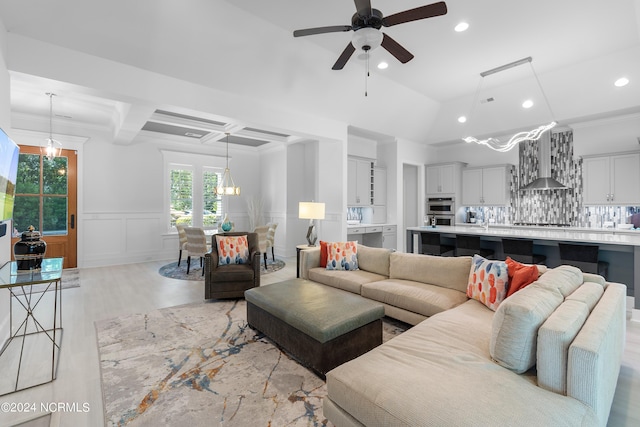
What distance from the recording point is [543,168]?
658 cm

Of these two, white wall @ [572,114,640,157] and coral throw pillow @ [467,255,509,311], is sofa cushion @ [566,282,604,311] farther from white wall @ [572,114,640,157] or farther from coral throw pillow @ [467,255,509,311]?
white wall @ [572,114,640,157]

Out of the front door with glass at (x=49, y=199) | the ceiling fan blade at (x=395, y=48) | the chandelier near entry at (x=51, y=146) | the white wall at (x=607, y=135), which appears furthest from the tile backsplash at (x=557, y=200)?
the front door with glass at (x=49, y=199)

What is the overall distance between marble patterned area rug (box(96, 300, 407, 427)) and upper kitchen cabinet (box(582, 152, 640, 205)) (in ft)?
17.4

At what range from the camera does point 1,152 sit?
2488 millimetres

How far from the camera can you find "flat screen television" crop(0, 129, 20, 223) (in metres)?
2.52

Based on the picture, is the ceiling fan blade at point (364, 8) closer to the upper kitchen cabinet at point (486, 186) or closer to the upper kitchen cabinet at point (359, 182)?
the upper kitchen cabinet at point (359, 182)

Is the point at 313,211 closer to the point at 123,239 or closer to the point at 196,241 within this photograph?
the point at 196,241

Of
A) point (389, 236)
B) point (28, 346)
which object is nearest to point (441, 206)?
point (389, 236)

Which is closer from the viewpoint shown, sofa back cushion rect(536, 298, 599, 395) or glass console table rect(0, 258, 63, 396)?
sofa back cushion rect(536, 298, 599, 395)

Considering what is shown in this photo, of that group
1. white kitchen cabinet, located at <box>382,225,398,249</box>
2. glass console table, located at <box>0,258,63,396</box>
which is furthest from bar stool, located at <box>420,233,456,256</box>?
glass console table, located at <box>0,258,63,396</box>

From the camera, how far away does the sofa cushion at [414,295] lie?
2.79 m

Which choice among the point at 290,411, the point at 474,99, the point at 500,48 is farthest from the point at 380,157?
the point at 290,411

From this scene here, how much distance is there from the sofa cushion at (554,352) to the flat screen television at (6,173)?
3.93 metres

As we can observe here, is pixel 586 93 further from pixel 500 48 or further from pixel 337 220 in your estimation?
pixel 337 220
